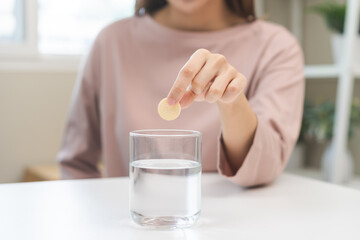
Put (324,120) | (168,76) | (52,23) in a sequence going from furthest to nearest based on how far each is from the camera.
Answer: (52,23), (324,120), (168,76)

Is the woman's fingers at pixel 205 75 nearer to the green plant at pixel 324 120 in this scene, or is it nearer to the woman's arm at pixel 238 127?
the woman's arm at pixel 238 127

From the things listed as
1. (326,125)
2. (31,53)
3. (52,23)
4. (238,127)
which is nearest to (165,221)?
(238,127)

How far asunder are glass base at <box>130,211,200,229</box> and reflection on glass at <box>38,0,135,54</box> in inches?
66.6

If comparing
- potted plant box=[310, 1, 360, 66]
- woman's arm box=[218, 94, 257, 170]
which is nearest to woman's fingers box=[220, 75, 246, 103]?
woman's arm box=[218, 94, 257, 170]

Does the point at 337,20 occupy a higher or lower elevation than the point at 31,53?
higher

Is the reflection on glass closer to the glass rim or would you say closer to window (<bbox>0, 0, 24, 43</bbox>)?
window (<bbox>0, 0, 24, 43</bbox>)

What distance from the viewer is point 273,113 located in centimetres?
90

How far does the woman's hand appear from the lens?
55 cm

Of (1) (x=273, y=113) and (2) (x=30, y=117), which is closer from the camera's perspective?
(1) (x=273, y=113)

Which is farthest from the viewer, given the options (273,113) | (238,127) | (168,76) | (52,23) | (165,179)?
(52,23)

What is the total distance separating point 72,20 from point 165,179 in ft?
5.79

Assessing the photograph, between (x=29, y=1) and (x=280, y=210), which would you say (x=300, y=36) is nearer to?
(x=29, y=1)

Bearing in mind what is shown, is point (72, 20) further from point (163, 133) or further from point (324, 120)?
point (163, 133)

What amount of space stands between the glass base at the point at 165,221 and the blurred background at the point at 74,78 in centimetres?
114
